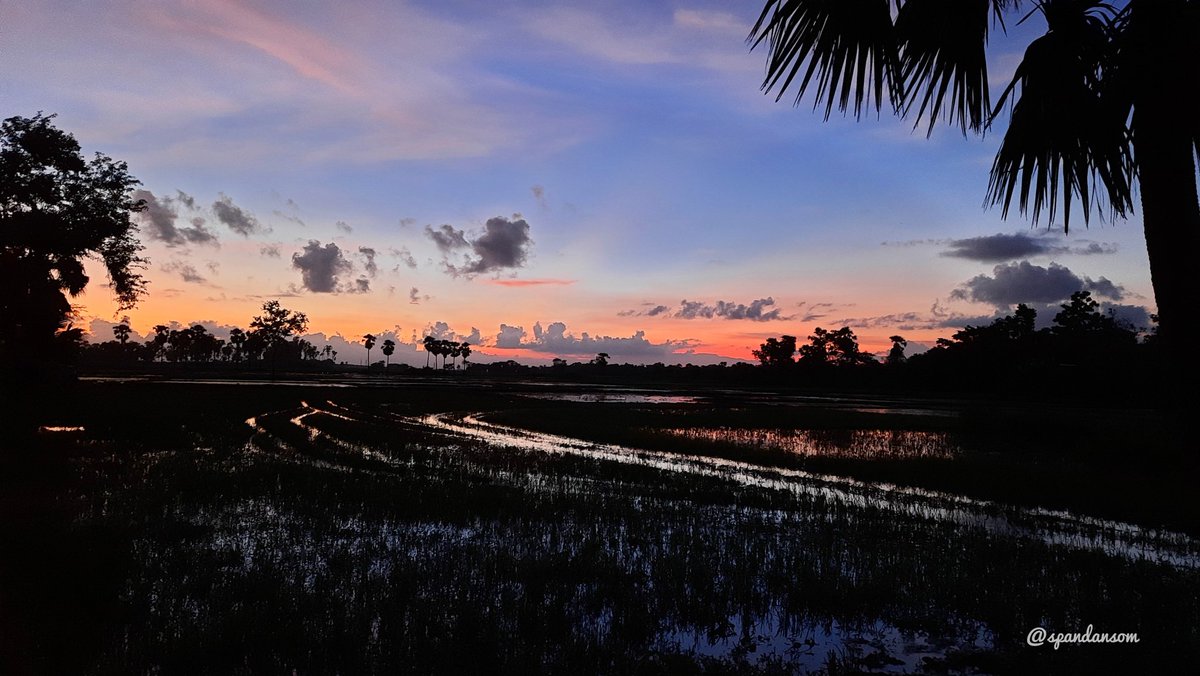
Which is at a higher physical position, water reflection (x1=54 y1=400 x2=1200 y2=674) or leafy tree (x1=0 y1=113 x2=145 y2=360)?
leafy tree (x1=0 y1=113 x2=145 y2=360)

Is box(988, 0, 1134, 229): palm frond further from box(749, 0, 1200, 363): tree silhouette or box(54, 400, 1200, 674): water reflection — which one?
box(54, 400, 1200, 674): water reflection

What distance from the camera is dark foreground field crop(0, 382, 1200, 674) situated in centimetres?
575

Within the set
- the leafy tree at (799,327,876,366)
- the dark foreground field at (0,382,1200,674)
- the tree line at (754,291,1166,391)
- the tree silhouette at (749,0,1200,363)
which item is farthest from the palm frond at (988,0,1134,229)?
the leafy tree at (799,327,876,366)

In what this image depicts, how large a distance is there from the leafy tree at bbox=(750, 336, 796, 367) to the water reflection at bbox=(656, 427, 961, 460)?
9300cm

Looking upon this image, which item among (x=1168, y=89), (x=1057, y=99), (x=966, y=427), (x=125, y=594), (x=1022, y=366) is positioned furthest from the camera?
(x=1022, y=366)

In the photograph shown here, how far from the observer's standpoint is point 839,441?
91.3ft

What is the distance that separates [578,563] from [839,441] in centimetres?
2216

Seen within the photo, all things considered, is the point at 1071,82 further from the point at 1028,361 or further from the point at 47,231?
the point at 1028,361

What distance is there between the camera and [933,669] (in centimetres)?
567

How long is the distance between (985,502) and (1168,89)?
1418cm

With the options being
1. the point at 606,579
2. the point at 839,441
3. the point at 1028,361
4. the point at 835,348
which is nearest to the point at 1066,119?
the point at 606,579

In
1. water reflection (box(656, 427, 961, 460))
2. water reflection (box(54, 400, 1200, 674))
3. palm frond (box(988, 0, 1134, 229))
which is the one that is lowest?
water reflection (box(656, 427, 961, 460))

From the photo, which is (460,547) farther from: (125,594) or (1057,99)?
(1057,99)

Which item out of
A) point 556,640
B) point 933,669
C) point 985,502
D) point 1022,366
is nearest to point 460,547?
point 556,640
